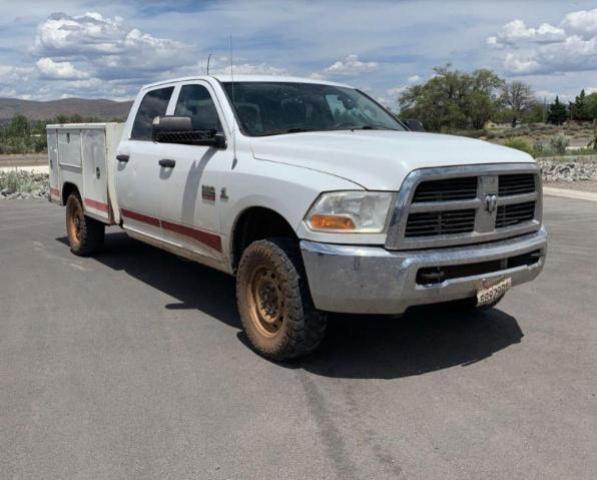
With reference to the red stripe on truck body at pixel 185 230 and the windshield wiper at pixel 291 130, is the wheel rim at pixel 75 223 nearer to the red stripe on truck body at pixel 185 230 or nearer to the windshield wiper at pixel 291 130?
the red stripe on truck body at pixel 185 230

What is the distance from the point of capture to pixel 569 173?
62.2 feet

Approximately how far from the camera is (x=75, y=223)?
8.83 meters

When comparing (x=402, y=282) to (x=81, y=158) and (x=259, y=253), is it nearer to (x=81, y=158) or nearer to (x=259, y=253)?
(x=259, y=253)

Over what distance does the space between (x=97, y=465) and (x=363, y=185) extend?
2191 millimetres

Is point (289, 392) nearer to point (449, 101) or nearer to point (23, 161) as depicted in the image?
point (23, 161)

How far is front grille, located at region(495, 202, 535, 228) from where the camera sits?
4.72 meters

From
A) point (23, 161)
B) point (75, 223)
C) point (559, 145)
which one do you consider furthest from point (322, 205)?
point (23, 161)

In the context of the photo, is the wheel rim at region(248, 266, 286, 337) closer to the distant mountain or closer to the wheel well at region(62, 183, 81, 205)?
the wheel well at region(62, 183, 81, 205)

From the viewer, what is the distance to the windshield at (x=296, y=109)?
5523 mm

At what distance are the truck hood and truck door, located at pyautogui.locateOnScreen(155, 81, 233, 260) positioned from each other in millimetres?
491

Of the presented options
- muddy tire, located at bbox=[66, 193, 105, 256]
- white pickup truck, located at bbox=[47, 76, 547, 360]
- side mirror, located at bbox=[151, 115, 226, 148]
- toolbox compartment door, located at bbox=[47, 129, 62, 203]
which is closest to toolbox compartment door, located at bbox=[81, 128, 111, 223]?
muddy tire, located at bbox=[66, 193, 105, 256]

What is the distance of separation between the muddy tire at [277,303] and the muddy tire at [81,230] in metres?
4.04

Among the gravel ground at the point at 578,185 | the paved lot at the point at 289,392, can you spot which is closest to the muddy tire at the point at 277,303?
the paved lot at the point at 289,392

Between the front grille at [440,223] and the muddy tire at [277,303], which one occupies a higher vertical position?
the front grille at [440,223]
